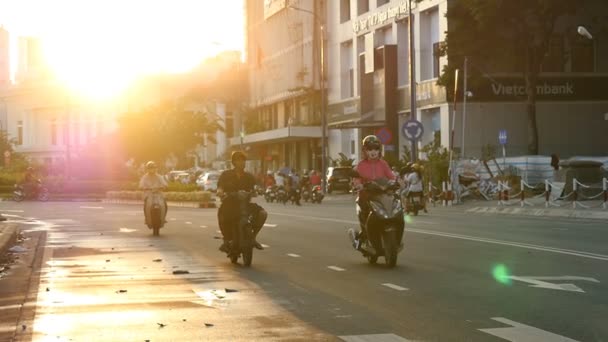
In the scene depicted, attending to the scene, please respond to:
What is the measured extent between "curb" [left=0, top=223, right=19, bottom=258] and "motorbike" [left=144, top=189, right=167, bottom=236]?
2788 millimetres

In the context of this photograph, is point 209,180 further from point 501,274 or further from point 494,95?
point 501,274

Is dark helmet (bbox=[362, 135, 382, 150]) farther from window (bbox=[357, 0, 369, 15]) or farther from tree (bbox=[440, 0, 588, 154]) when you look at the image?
window (bbox=[357, 0, 369, 15])

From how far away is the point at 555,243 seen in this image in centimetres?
1944

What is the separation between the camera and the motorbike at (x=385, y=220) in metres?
15.1

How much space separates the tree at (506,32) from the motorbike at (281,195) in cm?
848

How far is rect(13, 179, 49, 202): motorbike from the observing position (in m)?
58.7

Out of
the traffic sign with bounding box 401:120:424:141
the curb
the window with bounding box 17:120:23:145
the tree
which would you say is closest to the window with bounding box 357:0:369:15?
the tree

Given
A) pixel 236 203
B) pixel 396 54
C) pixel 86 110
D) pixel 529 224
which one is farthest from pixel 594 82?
pixel 86 110

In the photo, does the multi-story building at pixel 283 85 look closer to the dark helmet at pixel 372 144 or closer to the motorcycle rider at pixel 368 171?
the dark helmet at pixel 372 144

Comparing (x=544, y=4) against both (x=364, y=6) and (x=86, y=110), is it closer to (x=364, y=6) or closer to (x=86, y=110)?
(x=364, y=6)

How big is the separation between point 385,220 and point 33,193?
→ 4695 cm

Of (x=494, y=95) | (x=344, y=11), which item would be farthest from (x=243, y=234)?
(x=344, y=11)

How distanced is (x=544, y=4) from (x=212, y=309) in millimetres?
40350

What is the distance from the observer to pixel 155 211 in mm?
25172
